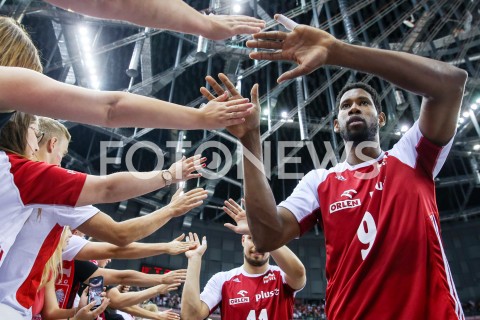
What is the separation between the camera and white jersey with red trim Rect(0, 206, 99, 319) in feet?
5.93

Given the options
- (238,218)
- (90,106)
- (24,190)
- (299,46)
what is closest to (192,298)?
(238,218)

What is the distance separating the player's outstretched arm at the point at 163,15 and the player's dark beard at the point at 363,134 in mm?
1005

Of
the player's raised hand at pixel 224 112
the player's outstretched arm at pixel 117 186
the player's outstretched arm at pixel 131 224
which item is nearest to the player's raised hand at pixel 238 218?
the player's outstretched arm at pixel 131 224

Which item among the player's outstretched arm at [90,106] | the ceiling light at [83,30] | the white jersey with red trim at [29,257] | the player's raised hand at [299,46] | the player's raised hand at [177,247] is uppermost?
the ceiling light at [83,30]

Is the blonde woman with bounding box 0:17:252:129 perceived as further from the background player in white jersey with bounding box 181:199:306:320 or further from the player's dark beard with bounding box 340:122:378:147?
the background player in white jersey with bounding box 181:199:306:320

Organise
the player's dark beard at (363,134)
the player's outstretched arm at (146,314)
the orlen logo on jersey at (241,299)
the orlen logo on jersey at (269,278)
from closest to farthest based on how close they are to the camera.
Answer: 1. the player's dark beard at (363,134)
2. the orlen logo on jersey at (241,299)
3. the orlen logo on jersey at (269,278)
4. the player's outstretched arm at (146,314)

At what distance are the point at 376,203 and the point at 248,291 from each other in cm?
233

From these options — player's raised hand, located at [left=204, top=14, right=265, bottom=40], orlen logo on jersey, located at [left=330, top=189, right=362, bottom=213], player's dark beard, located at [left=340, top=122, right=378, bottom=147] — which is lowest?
orlen logo on jersey, located at [left=330, top=189, right=362, bottom=213]

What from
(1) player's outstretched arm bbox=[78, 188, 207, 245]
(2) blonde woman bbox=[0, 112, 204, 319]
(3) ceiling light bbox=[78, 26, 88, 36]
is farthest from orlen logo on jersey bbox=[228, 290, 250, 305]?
(3) ceiling light bbox=[78, 26, 88, 36]

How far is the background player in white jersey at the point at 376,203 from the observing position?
5.41 feet

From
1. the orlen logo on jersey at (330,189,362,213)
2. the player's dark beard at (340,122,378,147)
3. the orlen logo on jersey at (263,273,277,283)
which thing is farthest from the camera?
the orlen logo on jersey at (263,273,277,283)

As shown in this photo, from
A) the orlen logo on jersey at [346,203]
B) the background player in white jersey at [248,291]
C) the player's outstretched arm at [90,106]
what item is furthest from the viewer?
the background player in white jersey at [248,291]

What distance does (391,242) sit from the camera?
1.84 meters

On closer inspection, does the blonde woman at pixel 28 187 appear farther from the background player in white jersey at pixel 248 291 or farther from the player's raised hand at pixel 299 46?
the background player in white jersey at pixel 248 291
